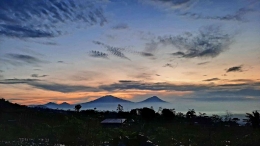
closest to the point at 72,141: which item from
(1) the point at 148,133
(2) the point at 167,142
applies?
(2) the point at 167,142

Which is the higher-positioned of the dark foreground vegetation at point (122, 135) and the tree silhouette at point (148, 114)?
the tree silhouette at point (148, 114)

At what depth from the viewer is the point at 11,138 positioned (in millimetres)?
15977

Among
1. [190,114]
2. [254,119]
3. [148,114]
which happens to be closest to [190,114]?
[190,114]

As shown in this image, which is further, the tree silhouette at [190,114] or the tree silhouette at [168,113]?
the tree silhouette at [190,114]

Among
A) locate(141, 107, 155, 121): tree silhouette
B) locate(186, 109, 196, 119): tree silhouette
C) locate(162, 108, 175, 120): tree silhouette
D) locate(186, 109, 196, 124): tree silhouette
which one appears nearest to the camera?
locate(141, 107, 155, 121): tree silhouette

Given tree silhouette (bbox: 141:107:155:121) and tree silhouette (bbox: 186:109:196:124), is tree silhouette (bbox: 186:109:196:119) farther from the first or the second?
tree silhouette (bbox: 141:107:155:121)

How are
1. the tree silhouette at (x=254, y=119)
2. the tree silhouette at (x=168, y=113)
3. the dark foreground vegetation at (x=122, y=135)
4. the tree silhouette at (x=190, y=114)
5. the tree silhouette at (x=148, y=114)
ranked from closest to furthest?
the dark foreground vegetation at (x=122, y=135) < the tree silhouette at (x=254, y=119) < the tree silhouette at (x=148, y=114) < the tree silhouette at (x=168, y=113) < the tree silhouette at (x=190, y=114)

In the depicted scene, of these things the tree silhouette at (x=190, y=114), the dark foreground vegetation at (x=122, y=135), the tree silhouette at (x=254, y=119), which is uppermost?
the tree silhouette at (x=190, y=114)

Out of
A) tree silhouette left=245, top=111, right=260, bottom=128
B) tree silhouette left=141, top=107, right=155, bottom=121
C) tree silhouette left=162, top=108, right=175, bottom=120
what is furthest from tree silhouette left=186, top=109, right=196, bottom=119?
tree silhouette left=245, top=111, right=260, bottom=128

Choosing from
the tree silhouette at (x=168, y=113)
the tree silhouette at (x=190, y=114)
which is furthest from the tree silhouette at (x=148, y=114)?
the tree silhouette at (x=190, y=114)

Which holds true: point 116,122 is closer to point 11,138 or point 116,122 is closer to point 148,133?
point 148,133

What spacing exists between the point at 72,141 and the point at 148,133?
20.8 feet

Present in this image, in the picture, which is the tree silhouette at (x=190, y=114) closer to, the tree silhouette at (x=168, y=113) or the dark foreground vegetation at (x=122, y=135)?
the tree silhouette at (x=168, y=113)

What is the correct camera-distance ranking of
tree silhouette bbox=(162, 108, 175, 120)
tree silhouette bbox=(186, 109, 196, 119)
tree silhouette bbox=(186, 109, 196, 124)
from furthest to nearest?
tree silhouette bbox=(186, 109, 196, 119)
tree silhouette bbox=(186, 109, 196, 124)
tree silhouette bbox=(162, 108, 175, 120)
